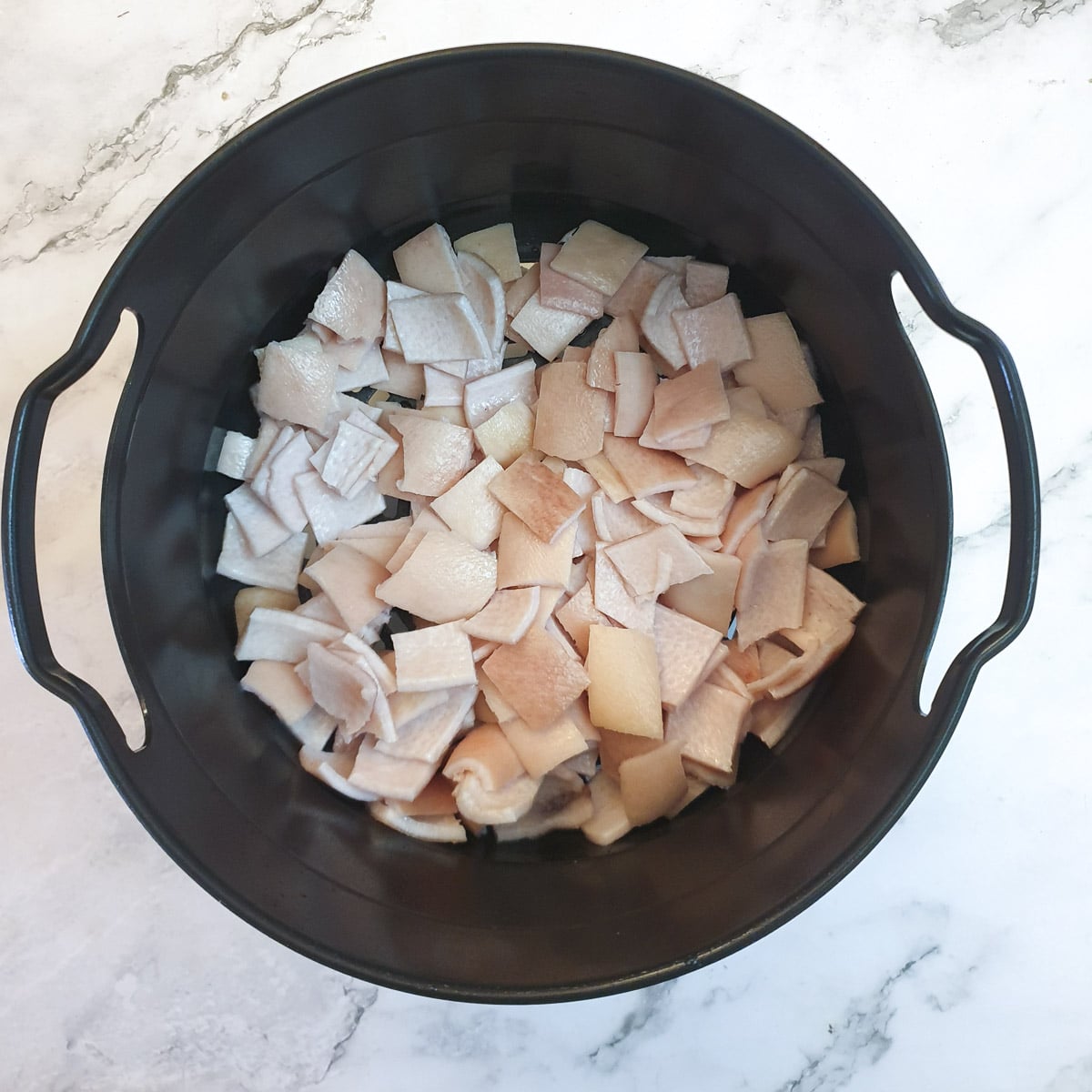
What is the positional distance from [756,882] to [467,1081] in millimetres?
430

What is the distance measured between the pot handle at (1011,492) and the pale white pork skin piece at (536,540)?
0.21m

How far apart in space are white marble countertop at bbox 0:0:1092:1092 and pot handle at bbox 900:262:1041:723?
243 mm

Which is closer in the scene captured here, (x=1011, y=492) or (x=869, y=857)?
(x=1011, y=492)

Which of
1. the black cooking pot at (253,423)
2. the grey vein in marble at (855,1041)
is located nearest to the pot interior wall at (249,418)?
the black cooking pot at (253,423)

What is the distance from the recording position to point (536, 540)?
94 cm

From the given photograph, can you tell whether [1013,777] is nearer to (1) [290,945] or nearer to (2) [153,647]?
(1) [290,945]

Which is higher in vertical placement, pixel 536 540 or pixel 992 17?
pixel 992 17

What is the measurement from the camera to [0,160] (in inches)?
37.6

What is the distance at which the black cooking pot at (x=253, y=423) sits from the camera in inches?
28.6

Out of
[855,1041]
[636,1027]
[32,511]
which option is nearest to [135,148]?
[32,511]

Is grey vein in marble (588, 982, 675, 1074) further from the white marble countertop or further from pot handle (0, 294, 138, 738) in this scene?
pot handle (0, 294, 138, 738)

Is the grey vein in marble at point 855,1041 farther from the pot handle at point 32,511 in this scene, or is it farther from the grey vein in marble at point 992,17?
the grey vein in marble at point 992,17

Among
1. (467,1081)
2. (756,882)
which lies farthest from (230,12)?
(467,1081)

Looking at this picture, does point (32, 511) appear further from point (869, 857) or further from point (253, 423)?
point (869, 857)
